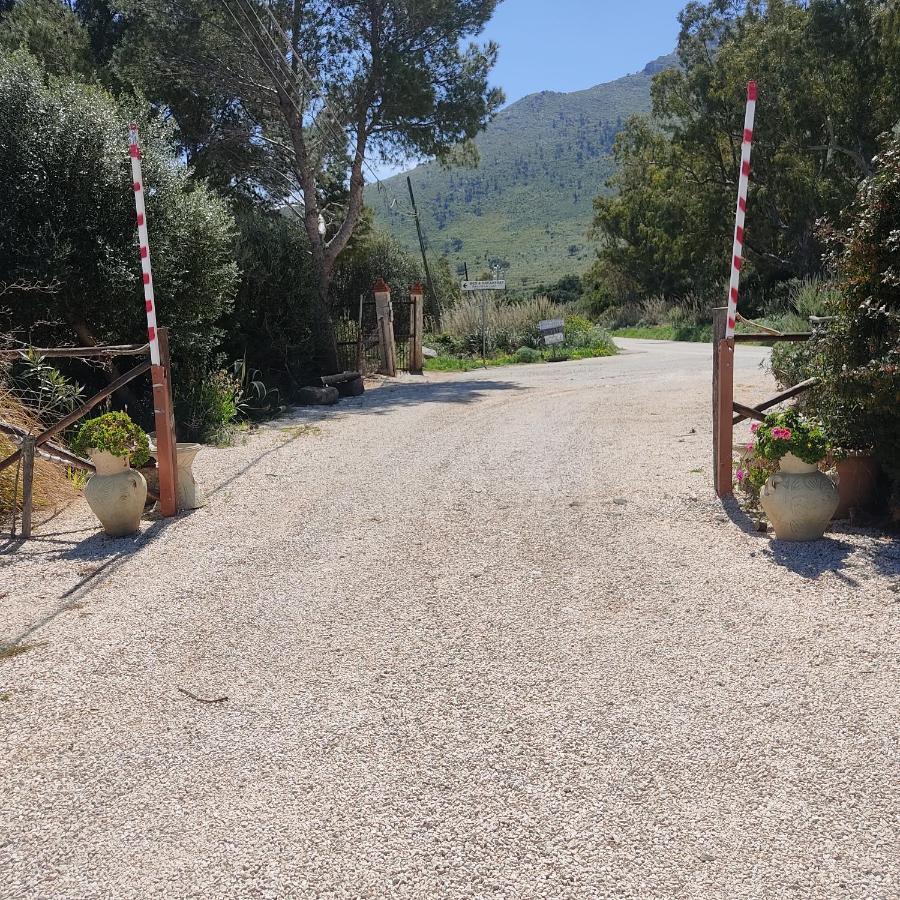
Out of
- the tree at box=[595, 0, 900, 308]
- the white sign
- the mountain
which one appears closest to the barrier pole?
the white sign

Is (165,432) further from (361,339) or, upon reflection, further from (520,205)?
(520,205)

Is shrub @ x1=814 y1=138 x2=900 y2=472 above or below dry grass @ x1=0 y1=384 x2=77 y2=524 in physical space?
above

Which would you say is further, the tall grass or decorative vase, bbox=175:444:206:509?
the tall grass

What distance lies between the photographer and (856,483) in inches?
238

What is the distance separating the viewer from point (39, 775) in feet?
10.1

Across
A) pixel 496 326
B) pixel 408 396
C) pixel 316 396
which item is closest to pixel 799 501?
pixel 316 396

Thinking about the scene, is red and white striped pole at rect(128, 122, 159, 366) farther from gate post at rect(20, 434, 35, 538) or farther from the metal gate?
the metal gate

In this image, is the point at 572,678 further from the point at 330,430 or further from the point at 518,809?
the point at 330,430

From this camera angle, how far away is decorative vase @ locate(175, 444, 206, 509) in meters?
7.04

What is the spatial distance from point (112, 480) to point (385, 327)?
43.9 ft

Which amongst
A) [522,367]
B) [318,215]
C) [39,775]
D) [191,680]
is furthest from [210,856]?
[522,367]

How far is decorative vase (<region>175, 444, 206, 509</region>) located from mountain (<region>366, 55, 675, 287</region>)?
71007mm

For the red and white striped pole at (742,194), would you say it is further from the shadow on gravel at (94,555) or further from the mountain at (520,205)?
the mountain at (520,205)

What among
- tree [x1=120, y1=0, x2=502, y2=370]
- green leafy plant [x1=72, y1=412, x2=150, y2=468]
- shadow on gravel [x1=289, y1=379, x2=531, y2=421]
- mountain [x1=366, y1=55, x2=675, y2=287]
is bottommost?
shadow on gravel [x1=289, y1=379, x2=531, y2=421]
